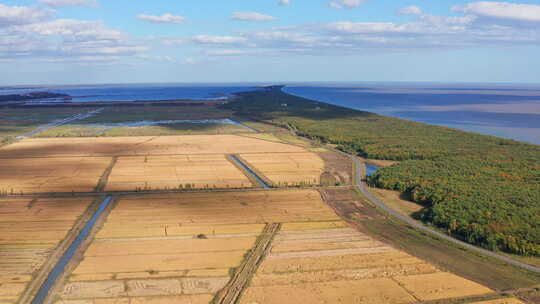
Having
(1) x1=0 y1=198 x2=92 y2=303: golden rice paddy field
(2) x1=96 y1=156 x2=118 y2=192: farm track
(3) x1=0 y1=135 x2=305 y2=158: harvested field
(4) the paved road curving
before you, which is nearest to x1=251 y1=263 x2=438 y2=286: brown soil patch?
(4) the paved road curving

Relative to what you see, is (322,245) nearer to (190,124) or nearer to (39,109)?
(190,124)

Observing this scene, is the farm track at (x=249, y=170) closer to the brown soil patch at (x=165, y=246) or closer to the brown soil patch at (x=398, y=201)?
the brown soil patch at (x=398, y=201)

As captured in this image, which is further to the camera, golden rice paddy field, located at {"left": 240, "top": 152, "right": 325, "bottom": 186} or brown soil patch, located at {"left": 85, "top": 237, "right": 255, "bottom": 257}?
golden rice paddy field, located at {"left": 240, "top": 152, "right": 325, "bottom": 186}

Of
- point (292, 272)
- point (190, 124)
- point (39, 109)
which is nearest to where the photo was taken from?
point (292, 272)

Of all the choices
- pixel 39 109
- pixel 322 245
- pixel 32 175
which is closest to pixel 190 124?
pixel 32 175

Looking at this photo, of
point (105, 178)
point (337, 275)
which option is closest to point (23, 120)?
point (105, 178)

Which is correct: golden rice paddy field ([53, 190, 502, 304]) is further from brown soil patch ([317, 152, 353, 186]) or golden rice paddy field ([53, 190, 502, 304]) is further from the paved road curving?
brown soil patch ([317, 152, 353, 186])
